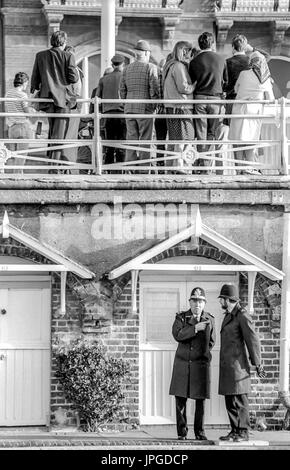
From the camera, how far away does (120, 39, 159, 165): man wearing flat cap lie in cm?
2300

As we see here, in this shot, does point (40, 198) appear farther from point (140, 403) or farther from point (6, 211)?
point (140, 403)

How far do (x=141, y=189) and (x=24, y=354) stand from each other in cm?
267

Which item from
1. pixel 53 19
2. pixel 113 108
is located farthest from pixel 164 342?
pixel 53 19

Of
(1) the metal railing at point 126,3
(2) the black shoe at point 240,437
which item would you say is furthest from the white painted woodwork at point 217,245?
(1) the metal railing at point 126,3

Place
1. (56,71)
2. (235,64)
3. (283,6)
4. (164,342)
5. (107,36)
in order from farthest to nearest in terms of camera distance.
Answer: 1. (283,6)
2. (107,36)
3. (235,64)
4. (56,71)
5. (164,342)

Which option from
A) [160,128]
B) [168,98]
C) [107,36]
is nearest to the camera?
[168,98]

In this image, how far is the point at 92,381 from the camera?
21.8 m

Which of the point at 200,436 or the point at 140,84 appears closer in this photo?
the point at 200,436

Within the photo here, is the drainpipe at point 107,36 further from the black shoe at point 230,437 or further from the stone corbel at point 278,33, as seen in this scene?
the black shoe at point 230,437

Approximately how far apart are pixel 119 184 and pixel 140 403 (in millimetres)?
2907

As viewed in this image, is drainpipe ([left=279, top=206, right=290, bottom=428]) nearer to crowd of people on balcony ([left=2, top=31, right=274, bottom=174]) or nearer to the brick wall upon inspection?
the brick wall

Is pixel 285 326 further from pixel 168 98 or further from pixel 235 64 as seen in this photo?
pixel 235 64

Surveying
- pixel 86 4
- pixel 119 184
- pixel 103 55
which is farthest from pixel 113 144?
pixel 86 4

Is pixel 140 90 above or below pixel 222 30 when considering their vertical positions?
below
